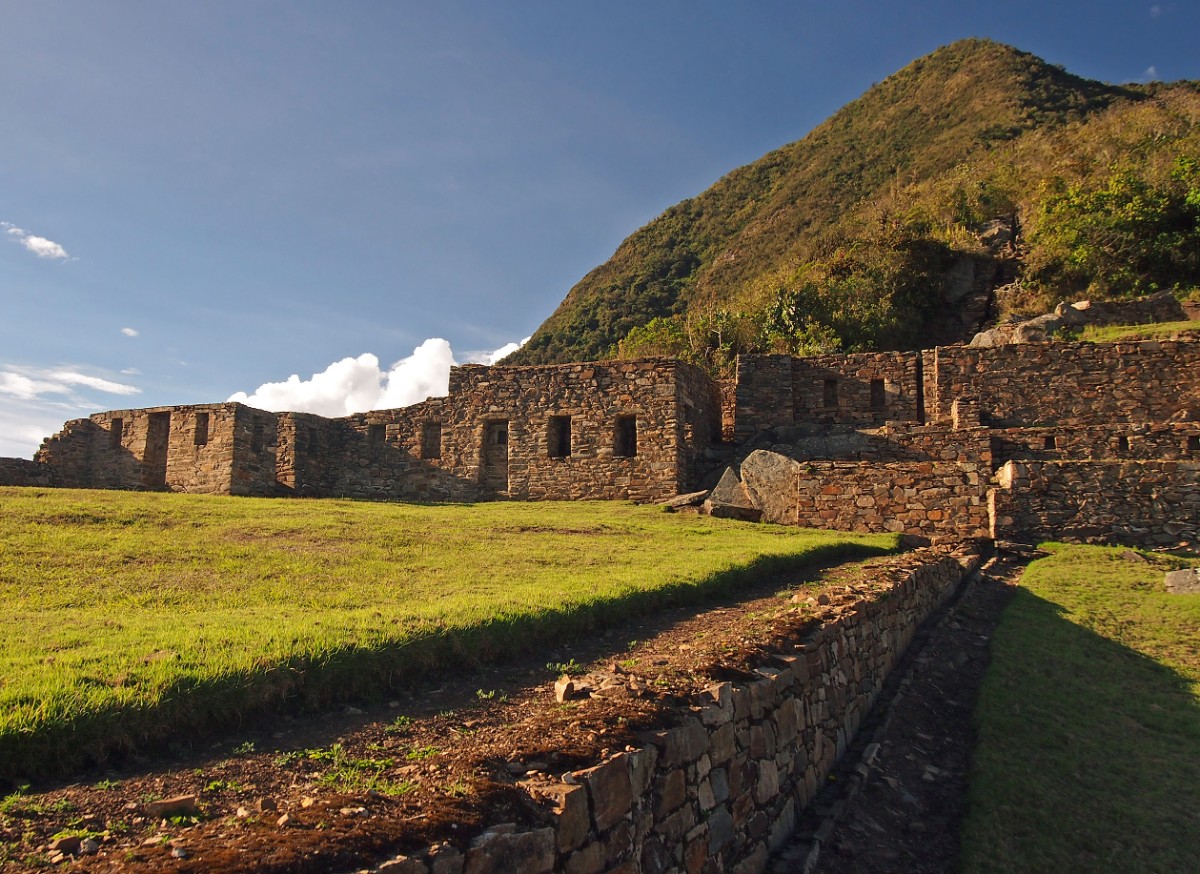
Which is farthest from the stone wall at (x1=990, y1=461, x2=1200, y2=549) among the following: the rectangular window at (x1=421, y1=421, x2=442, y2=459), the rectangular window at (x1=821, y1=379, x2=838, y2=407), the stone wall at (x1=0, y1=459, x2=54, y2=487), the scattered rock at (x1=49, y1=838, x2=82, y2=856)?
the stone wall at (x1=0, y1=459, x2=54, y2=487)

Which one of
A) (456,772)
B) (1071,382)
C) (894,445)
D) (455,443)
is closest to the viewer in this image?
(456,772)

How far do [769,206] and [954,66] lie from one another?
2452 centimetres

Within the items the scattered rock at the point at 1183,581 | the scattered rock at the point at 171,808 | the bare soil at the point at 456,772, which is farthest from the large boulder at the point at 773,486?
the scattered rock at the point at 171,808

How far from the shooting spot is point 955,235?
36031 mm

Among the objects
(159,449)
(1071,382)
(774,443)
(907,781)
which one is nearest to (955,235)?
(1071,382)

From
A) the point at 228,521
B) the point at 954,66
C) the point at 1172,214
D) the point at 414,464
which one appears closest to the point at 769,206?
the point at 954,66

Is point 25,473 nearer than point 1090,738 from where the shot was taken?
No

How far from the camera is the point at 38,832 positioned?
3.59 m

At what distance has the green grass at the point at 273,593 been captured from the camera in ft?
17.0

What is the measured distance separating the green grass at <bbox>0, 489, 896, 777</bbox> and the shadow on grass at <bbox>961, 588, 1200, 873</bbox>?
4001mm

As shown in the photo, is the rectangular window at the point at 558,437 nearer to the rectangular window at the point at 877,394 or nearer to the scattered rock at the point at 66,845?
the rectangular window at the point at 877,394

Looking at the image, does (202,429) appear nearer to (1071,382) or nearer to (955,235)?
(1071,382)

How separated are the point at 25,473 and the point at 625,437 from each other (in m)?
17.9

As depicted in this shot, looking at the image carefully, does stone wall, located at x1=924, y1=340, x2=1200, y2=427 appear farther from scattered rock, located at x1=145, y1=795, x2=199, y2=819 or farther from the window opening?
the window opening
